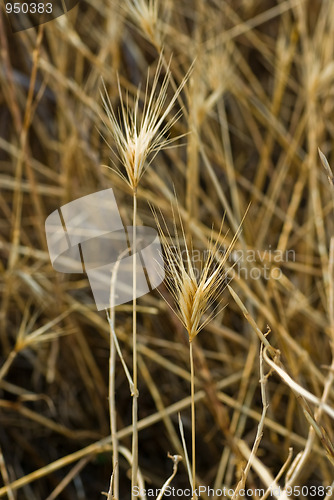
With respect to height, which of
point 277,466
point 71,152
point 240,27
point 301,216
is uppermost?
point 240,27

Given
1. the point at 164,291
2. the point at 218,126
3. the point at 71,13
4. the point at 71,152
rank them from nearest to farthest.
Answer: the point at 164,291 → the point at 71,152 → the point at 71,13 → the point at 218,126

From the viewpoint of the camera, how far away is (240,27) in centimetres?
112

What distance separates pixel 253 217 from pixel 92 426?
1.66ft

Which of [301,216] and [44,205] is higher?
[44,205]

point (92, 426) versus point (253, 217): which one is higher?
point (253, 217)

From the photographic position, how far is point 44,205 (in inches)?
47.0

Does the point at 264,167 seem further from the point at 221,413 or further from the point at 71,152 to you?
the point at 221,413

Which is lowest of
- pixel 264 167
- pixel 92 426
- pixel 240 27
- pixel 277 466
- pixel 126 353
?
pixel 277 466

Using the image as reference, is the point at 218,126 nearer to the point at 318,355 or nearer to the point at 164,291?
the point at 318,355

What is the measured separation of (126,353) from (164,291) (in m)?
0.39

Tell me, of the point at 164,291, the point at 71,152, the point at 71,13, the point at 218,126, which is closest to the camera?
the point at 164,291

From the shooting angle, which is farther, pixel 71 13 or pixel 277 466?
pixel 71 13

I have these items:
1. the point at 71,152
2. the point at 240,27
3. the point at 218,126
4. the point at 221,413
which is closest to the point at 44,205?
the point at 71,152

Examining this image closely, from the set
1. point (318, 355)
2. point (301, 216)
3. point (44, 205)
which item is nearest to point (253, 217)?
point (301, 216)
